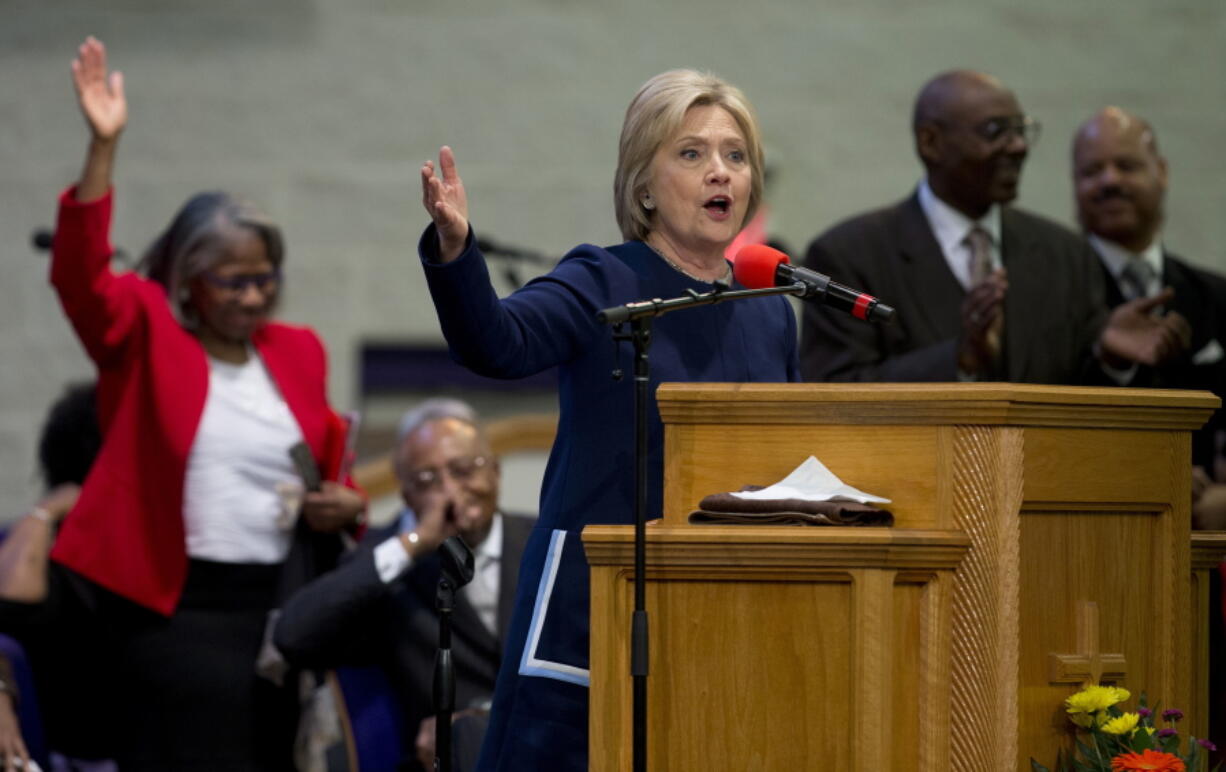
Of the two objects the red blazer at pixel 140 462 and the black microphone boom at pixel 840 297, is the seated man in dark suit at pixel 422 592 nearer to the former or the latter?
the red blazer at pixel 140 462

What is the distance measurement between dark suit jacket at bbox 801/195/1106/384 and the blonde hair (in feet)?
3.49

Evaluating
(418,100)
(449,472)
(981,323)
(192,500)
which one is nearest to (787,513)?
(981,323)

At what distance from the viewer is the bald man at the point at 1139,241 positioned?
4.13 metres

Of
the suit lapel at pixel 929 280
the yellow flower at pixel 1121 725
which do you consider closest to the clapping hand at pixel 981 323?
the suit lapel at pixel 929 280

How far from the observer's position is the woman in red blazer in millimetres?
3785

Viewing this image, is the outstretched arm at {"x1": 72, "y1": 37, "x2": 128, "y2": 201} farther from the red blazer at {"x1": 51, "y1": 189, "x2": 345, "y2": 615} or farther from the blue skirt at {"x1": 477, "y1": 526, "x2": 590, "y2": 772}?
the blue skirt at {"x1": 477, "y1": 526, "x2": 590, "y2": 772}

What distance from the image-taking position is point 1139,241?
435 cm

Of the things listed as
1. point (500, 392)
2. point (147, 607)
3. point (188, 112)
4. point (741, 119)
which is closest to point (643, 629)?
point (741, 119)

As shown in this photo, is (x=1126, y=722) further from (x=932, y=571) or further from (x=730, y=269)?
(x=730, y=269)

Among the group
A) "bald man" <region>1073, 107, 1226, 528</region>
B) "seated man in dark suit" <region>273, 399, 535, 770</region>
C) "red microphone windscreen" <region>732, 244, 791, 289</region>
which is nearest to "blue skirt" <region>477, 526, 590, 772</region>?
"red microphone windscreen" <region>732, 244, 791, 289</region>

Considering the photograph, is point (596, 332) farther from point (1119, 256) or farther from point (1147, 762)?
point (1119, 256)

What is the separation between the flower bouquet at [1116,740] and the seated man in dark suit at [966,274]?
1351mm

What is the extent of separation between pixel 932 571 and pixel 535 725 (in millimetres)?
585

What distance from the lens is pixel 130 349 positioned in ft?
12.5
